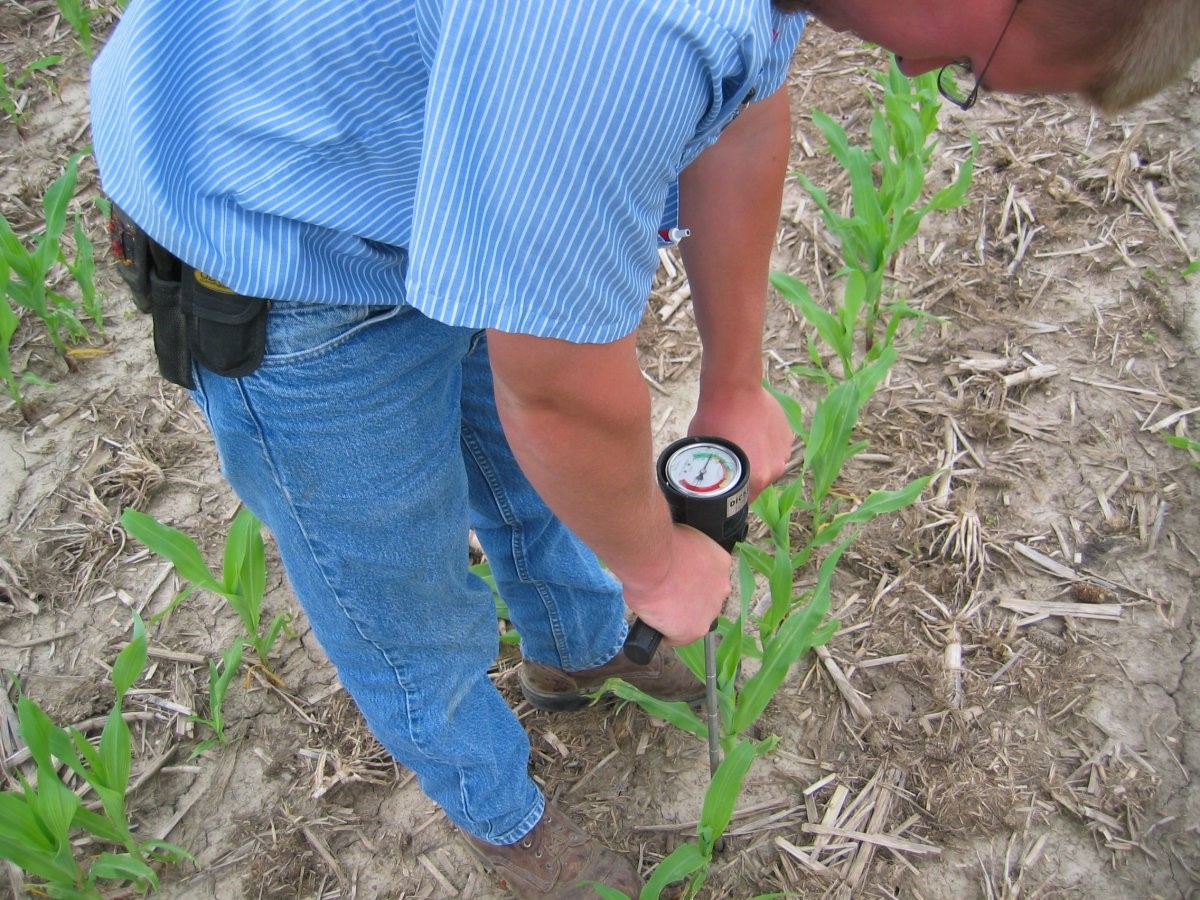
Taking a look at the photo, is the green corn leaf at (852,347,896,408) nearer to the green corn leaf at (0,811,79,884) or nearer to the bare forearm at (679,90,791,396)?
the bare forearm at (679,90,791,396)

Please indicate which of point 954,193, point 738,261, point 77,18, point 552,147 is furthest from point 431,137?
point 77,18

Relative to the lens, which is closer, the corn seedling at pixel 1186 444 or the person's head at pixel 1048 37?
the person's head at pixel 1048 37

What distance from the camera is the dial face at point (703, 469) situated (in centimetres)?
128

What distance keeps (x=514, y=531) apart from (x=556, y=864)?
587mm

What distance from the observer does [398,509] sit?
1155mm

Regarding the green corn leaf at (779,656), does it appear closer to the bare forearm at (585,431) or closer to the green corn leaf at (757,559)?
the green corn leaf at (757,559)

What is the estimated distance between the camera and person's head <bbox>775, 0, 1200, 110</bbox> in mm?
778

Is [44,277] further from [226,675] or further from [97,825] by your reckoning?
[97,825]

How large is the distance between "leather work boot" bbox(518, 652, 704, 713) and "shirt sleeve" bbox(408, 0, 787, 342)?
123cm

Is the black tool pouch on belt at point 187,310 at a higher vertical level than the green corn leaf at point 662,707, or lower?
higher

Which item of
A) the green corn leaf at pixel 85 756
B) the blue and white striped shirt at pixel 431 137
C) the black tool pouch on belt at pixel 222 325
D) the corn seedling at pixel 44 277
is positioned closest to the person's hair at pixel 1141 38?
the blue and white striped shirt at pixel 431 137

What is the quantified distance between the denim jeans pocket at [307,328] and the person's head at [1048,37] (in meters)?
0.52

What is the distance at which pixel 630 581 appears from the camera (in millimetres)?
1125

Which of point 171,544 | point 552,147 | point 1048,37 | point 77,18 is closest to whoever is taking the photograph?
point 552,147
